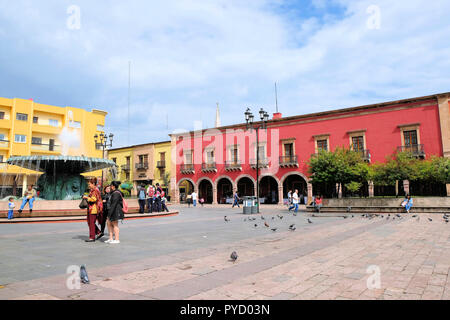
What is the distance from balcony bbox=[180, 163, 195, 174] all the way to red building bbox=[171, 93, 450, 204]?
0.38 ft

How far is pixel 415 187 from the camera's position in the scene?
22.4 metres

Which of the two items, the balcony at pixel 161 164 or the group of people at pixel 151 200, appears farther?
the balcony at pixel 161 164

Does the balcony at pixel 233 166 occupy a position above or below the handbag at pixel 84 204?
above

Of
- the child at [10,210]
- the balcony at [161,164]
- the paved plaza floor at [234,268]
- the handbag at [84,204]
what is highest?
the balcony at [161,164]

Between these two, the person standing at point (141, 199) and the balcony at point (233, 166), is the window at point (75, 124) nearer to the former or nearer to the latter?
the balcony at point (233, 166)

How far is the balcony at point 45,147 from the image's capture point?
35.2 meters

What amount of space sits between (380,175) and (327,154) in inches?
129

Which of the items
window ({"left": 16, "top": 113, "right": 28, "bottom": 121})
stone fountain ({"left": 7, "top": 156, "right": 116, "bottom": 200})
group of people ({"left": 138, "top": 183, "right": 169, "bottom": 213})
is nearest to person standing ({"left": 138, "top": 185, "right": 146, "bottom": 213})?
group of people ({"left": 138, "top": 183, "right": 169, "bottom": 213})

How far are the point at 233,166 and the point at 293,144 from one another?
22.2 feet

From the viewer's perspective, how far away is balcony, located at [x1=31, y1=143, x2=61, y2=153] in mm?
35219

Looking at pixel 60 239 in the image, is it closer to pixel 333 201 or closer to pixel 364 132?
pixel 333 201

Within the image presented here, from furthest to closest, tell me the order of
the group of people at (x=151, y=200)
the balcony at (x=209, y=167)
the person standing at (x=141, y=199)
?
1. the balcony at (x=209, y=167)
2. the group of people at (x=151, y=200)
3. the person standing at (x=141, y=199)

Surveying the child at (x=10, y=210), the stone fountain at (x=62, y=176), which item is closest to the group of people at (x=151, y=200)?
the stone fountain at (x=62, y=176)

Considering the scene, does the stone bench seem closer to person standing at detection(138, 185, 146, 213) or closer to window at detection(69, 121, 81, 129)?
person standing at detection(138, 185, 146, 213)
